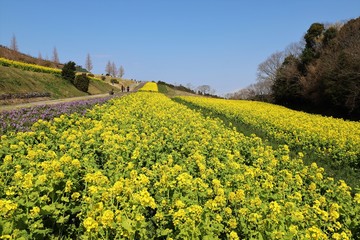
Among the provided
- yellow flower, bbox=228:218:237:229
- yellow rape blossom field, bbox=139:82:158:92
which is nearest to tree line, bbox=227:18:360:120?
yellow rape blossom field, bbox=139:82:158:92

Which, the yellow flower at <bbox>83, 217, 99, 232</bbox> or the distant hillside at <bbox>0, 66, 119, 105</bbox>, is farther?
the distant hillside at <bbox>0, 66, 119, 105</bbox>

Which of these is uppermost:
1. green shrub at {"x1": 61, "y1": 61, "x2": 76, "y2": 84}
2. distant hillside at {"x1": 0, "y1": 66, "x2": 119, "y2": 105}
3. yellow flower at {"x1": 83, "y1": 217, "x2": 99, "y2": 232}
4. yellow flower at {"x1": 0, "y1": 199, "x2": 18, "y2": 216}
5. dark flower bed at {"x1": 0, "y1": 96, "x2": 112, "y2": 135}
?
green shrub at {"x1": 61, "y1": 61, "x2": 76, "y2": 84}

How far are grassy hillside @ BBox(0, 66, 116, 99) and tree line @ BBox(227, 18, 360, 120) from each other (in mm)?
36134

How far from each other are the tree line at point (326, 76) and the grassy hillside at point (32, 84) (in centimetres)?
3613

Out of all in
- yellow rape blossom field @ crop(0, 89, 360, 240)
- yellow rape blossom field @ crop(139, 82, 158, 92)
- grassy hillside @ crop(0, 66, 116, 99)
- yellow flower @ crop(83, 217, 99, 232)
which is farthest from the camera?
yellow rape blossom field @ crop(139, 82, 158, 92)

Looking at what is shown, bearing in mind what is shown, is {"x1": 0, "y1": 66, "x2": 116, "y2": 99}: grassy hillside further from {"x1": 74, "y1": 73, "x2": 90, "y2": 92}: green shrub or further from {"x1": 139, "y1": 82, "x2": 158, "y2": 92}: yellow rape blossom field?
{"x1": 139, "y1": 82, "x2": 158, "y2": 92}: yellow rape blossom field

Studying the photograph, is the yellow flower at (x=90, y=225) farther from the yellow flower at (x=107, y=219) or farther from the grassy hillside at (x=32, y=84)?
the grassy hillside at (x=32, y=84)

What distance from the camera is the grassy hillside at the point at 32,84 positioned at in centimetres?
3500

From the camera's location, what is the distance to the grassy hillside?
3500 centimetres

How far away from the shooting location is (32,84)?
4041 cm

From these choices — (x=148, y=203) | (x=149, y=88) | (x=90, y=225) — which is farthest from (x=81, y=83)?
(x=90, y=225)

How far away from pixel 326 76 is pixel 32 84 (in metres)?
38.1

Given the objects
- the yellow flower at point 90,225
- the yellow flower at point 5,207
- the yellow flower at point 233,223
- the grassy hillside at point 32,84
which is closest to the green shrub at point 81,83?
the grassy hillside at point 32,84

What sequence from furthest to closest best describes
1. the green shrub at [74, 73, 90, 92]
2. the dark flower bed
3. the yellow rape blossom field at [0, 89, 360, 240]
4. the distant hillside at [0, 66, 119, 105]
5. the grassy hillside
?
the green shrub at [74, 73, 90, 92]
the grassy hillside
the distant hillside at [0, 66, 119, 105]
the dark flower bed
the yellow rape blossom field at [0, 89, 360, 240]
